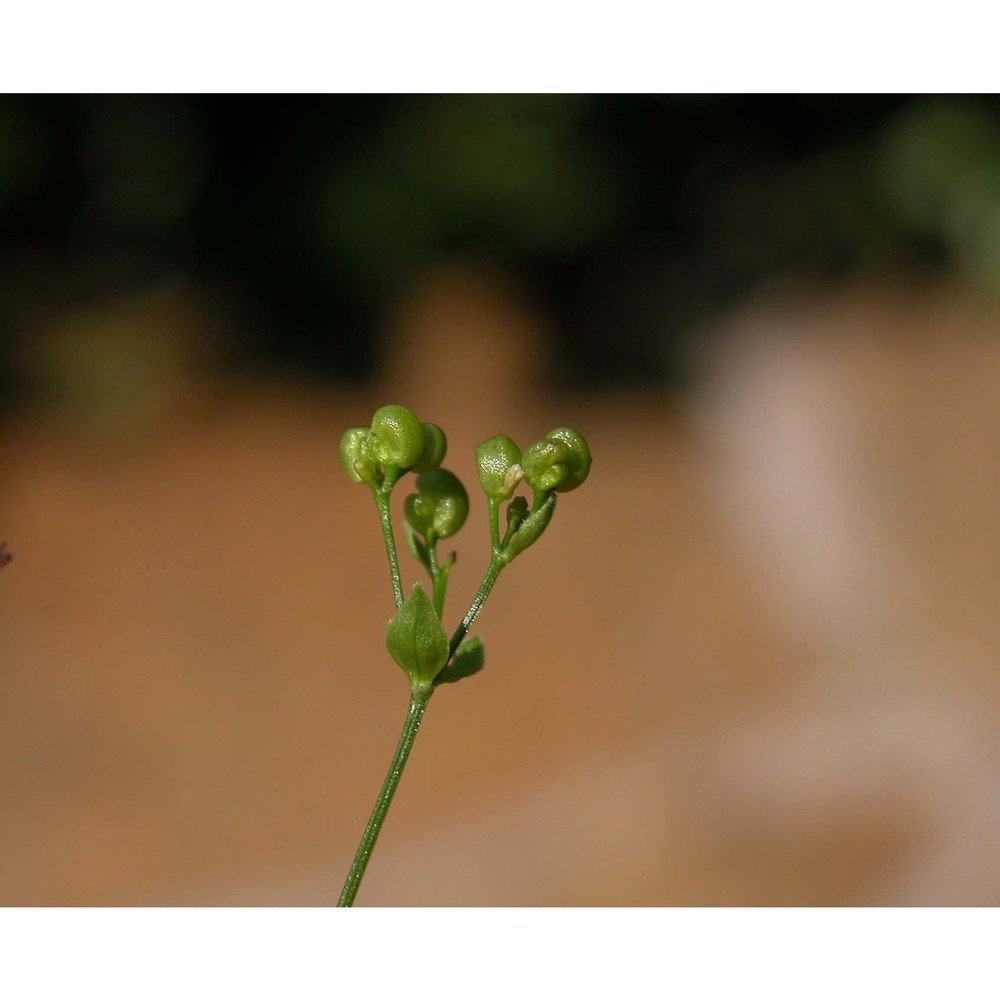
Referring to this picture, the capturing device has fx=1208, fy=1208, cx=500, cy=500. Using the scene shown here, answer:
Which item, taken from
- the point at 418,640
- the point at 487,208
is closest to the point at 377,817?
the point at 418,640

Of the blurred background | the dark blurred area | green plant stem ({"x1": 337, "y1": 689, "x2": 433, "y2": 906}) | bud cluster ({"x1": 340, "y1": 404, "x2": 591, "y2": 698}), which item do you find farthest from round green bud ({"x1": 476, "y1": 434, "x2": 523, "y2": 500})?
the dark blurred area


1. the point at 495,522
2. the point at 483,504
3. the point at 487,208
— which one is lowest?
the point at 483,504

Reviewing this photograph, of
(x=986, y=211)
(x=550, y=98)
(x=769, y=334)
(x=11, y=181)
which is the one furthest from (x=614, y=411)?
(x=11, y=181)

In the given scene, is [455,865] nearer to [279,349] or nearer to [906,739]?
[906,739]

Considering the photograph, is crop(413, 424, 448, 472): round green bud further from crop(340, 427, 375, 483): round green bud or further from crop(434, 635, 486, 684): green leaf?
crop(434, 635, 486, 684): green leaf

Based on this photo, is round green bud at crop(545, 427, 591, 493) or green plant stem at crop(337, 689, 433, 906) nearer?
green plant stem at crop(337, 689, 433, 906)

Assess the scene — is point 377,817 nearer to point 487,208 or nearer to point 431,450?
point 431,450
